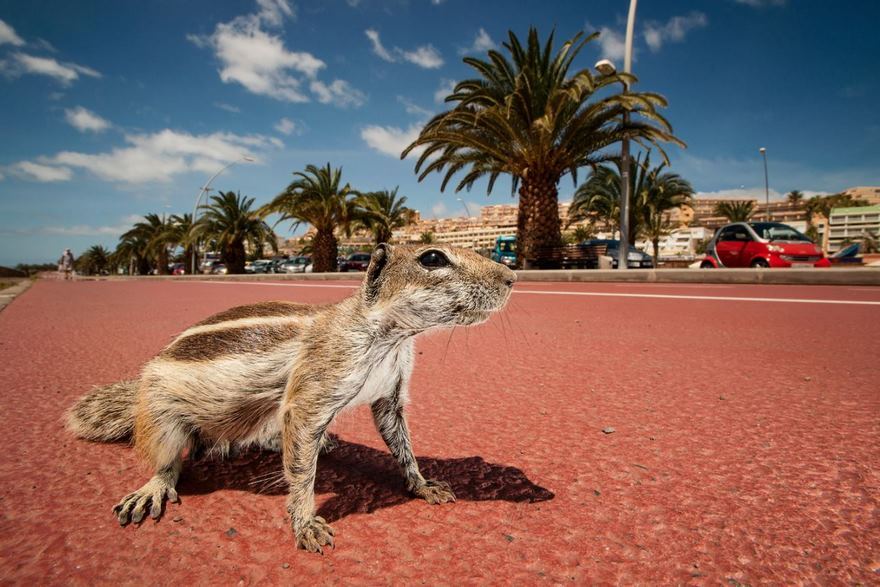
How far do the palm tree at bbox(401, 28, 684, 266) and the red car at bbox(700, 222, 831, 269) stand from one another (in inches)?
151

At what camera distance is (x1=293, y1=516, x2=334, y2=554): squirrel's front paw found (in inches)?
42.5

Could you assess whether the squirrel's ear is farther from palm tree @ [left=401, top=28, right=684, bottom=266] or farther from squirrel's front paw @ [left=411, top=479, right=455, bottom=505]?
palm tree @ [left=401, top=28, right=684, bottom=266]

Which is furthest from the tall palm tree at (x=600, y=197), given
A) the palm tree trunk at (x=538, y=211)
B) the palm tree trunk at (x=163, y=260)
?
the palm tree trunk at (x=163, y=260)

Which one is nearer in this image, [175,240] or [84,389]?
[84,389]

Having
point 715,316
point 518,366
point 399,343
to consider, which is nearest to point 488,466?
point 399,343

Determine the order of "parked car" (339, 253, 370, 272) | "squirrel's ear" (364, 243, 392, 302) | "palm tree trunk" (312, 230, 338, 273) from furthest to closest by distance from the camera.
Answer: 1. "parked car" (339, 253, 370, 272)
2. "palm tree trunk" (312, 230, 338, 273)
3. "squirrel's ear" (364, 243, 392, 302)

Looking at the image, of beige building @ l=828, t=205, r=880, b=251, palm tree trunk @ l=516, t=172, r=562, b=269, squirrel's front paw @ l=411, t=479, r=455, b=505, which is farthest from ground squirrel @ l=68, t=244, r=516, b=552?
beige building @ l=828, t=205, r=880, b=251

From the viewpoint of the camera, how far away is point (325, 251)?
96.0 feet

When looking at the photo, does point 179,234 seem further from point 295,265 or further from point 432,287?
point 432,287

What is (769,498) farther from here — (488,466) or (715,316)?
(715,316)

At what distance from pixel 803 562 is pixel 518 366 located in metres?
1.86

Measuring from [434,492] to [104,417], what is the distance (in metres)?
1.27

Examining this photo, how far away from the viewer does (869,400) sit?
6.50ft

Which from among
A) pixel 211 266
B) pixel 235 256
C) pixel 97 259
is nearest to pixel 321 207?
pixel 235 256
